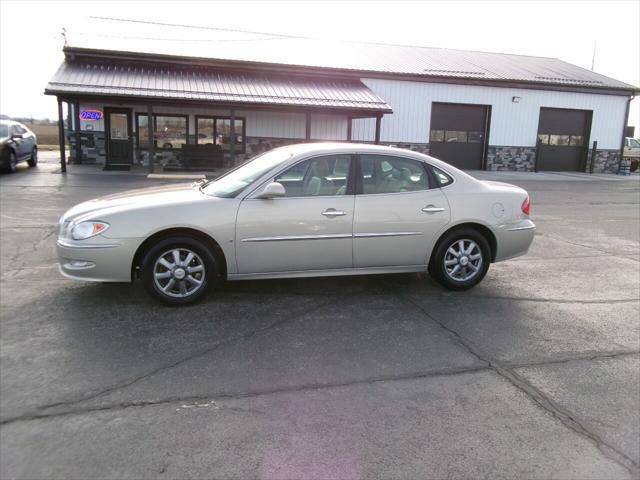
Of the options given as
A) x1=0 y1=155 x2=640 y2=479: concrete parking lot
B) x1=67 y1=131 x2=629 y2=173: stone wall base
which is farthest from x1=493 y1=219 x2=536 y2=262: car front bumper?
x1=67 y1=131 x2=629 y2=173: stone wall base

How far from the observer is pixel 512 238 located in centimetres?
599

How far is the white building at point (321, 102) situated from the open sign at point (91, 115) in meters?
0.04

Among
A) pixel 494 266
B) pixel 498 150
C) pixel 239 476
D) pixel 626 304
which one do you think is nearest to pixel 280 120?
pixel 498 150

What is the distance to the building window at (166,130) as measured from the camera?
21.8 meters

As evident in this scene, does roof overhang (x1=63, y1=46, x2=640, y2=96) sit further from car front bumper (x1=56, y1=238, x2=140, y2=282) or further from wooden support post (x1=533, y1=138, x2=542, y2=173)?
car front bumper (x1=56, y1=238, x2=140, y2=282)

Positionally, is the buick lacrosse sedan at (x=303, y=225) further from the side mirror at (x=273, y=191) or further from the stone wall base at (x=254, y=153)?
the stone wall base at (x=254, y=153)

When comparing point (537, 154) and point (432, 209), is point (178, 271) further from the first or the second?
point (537, 154)

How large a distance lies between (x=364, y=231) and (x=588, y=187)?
18061mm

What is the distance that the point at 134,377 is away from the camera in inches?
146

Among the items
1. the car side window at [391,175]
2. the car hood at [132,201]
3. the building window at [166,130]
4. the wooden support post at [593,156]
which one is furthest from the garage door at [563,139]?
the car hood at [132,201]

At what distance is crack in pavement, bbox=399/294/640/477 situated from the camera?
295 centimetres

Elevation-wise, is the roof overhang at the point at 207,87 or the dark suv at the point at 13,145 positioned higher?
the roof overhang at the point at 207,87

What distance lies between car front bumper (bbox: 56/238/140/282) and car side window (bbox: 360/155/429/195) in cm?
240

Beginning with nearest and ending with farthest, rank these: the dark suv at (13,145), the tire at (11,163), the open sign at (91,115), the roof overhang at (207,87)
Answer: the dark suv at (13,145) < the tire at (11,163) < the roof overhang at (207,87) < the open sign at (91,115)
